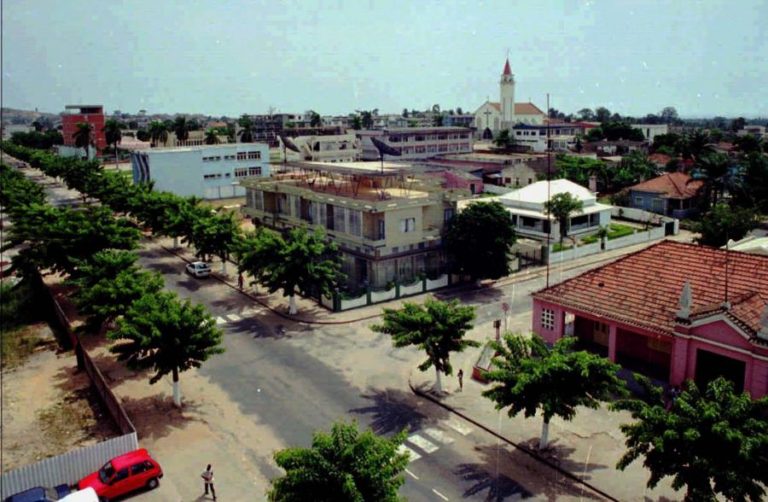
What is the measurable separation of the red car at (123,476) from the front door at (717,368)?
21.1 metres

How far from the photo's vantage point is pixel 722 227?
45.0m

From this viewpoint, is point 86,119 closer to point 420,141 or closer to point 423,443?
point 420,141

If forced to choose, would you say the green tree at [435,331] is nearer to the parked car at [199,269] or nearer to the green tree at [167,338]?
the green tree at [167,338]

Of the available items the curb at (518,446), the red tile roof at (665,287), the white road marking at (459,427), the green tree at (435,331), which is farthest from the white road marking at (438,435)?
the red tile roof at (665,287)

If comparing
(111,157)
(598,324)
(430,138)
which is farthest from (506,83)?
(598,324)

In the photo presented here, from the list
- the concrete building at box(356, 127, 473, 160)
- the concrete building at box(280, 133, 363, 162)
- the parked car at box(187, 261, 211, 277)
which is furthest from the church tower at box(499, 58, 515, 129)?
the parked car at box(187, 261, 211, 277)

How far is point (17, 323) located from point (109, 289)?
1510cm

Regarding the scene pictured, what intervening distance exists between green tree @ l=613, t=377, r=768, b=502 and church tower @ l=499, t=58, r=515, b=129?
5496 inches

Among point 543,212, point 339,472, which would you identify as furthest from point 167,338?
point 543,212

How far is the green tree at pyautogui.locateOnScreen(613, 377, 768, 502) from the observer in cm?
1565

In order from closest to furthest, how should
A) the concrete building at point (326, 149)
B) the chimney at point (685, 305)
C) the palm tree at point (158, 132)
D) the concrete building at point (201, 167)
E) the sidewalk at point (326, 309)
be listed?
the chimney at point (685, 305) → the sidewalk at point (326, 309) → the concrete building at point (201, 167) → the concrete building at point (326, 149) → the palm tree at point (158, 132)

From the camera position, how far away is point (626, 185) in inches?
3169

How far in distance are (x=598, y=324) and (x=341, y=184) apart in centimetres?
2637

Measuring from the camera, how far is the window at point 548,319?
31062 millimetres
